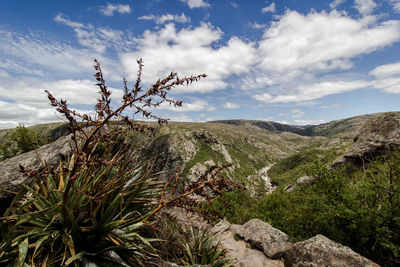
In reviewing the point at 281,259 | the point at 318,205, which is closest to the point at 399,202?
the point at 318,205

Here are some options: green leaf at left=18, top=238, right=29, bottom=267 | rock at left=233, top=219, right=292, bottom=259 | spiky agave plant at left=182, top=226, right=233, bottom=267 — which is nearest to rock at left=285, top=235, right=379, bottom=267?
rock at left=233, top=219, right=292, bottom=259

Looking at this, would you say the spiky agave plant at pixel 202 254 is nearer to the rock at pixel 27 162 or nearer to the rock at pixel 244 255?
the rock at pixel 244 255

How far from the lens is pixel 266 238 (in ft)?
24.6

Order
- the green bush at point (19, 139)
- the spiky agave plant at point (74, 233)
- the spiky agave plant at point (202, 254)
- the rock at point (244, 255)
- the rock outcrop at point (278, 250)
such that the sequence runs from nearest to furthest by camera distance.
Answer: the spiky agave plant at point (74, 233)
the spiky agave plant at point (202, 254)
the rock outcrop at point (278, 250)
the rock at point (244, 255)
the green bush at point (19, 139)

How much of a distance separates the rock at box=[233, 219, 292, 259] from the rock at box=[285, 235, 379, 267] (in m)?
0.57

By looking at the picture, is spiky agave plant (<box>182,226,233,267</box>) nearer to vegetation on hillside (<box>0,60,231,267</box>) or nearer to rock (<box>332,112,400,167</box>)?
vegetation on hillside (<box>0,60,231,267</box>)

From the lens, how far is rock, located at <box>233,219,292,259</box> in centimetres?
692

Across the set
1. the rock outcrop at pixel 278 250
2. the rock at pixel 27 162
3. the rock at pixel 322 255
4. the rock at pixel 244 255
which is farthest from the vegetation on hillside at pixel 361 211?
the rock at pixel 27 162

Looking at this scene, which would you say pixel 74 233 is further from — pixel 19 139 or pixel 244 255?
pixel 19 139

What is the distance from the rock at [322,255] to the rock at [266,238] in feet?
1.88

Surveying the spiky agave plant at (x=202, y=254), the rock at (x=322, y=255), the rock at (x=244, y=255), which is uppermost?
the spiky agave plant at (x=202, y=254)

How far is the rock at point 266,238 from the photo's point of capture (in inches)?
272

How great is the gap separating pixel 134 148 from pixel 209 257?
3.48 meters

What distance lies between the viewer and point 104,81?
2164 millimetres
